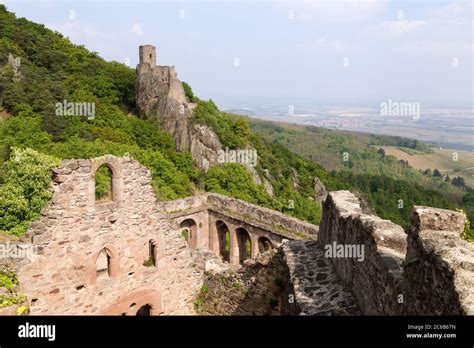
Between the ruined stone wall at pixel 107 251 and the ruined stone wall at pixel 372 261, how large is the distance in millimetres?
4271

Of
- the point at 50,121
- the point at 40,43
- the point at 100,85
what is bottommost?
the point at 50,121

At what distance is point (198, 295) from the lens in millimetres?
10898

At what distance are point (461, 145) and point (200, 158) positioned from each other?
10478 centimetres

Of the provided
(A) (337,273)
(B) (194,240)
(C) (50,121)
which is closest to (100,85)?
(C) (50,121)

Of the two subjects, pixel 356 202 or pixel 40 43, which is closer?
pixel 356 202

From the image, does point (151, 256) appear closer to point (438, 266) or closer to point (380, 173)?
point (438, 266)

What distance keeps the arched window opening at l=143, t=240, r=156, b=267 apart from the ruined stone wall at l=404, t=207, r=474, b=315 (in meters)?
6.46

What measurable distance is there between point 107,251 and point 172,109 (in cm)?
4250

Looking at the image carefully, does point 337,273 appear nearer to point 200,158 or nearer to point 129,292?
point 129,292

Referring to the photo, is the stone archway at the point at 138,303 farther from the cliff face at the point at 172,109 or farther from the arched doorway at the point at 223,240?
the cliff face at the point at 172,109

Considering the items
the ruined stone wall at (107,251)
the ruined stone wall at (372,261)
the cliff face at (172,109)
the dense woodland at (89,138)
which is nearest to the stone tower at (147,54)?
the cliff face at (172,109)

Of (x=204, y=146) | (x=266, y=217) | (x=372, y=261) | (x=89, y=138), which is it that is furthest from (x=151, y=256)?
(x=204, y=146)

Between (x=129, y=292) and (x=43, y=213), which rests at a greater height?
(x=43, y=213)

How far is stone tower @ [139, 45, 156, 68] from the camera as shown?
55469mm
